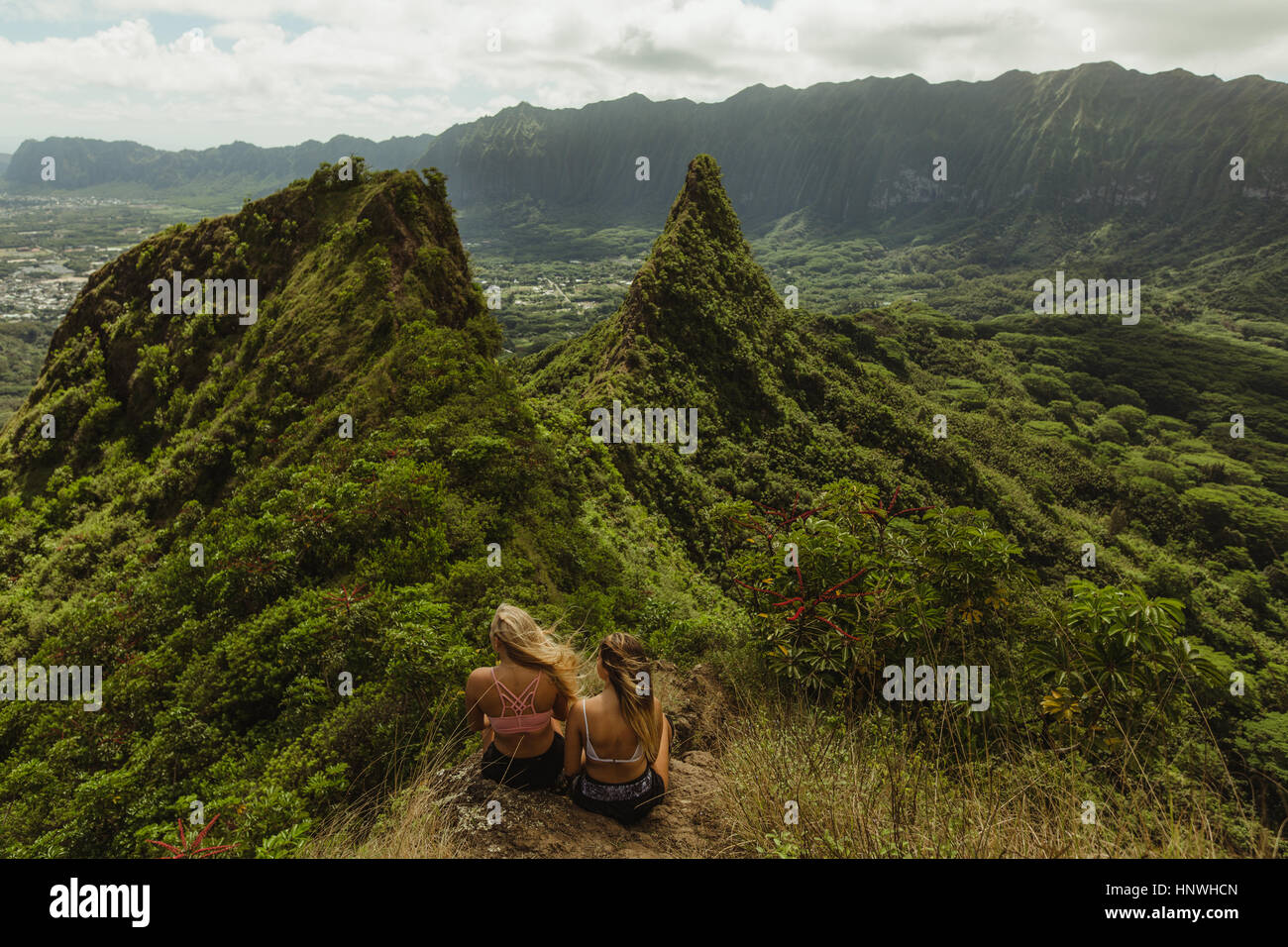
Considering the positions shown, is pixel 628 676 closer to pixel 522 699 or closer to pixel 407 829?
pixel 522 699

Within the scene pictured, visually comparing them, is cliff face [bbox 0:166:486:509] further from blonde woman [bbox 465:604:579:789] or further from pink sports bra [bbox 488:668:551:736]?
pink sports bra [bbox 488:668:551:736]

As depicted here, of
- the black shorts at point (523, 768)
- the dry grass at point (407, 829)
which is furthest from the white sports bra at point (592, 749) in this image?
the dry grass at point (407, 829)

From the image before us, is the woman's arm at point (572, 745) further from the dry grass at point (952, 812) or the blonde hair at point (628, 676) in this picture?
the dry grass at point (952, 812)

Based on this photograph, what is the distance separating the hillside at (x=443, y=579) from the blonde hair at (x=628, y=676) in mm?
847

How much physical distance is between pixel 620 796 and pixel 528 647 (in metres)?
1.32

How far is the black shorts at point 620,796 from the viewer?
4594mm

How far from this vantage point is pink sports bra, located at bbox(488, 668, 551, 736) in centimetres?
469

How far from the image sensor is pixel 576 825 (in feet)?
14.8

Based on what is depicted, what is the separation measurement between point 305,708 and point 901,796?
6328mm

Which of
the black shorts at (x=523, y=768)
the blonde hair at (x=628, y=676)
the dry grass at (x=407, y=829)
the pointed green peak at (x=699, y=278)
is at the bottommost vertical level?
the dry grass at (x=407, y=829)

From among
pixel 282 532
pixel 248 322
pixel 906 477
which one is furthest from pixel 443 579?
pixel 906 477

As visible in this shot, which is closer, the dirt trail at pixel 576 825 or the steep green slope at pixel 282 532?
the dirt trail at pixel 576 825

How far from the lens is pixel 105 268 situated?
22.8 metres
